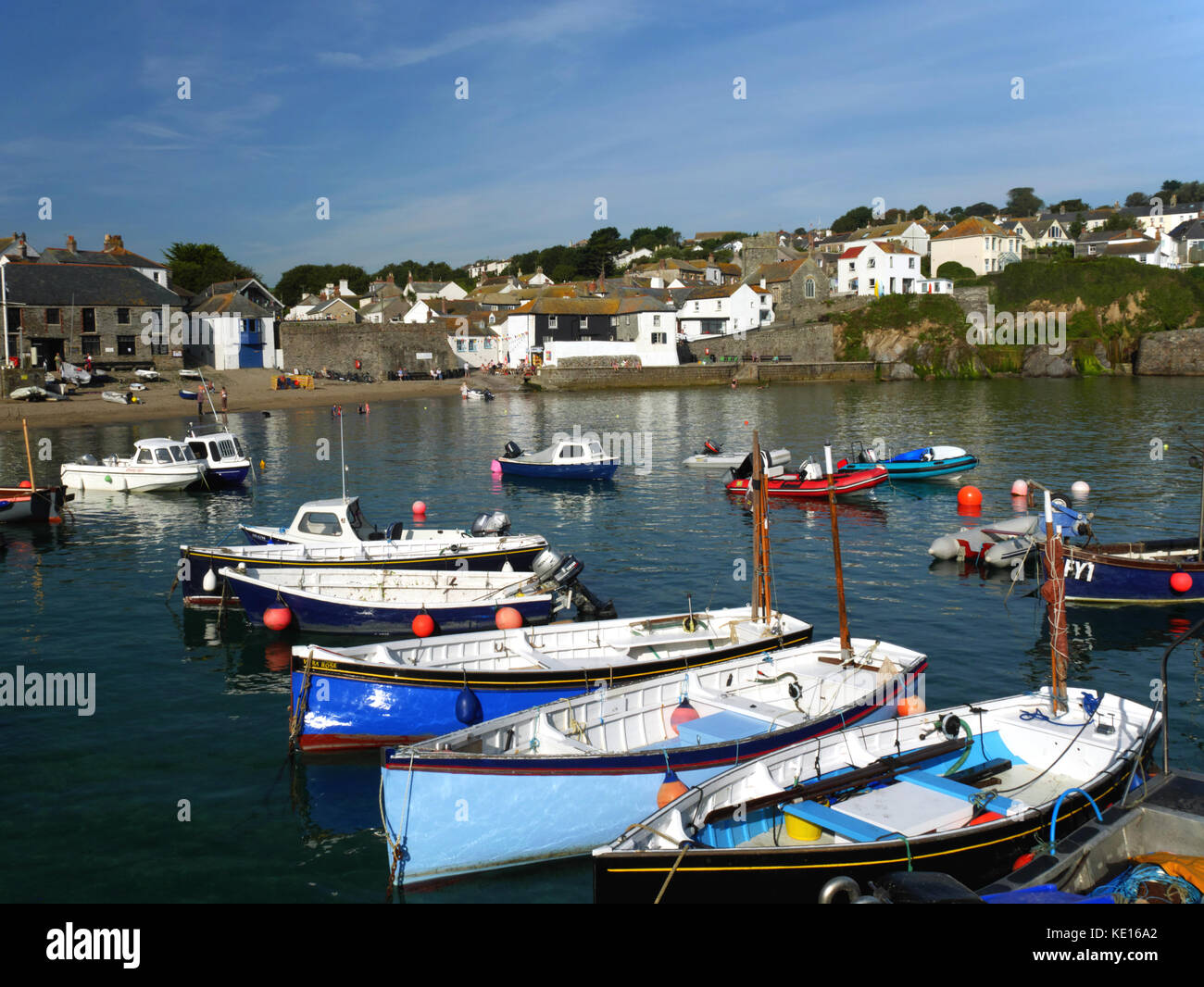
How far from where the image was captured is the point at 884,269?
111000mm

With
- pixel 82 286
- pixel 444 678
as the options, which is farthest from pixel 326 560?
pixel 82 286

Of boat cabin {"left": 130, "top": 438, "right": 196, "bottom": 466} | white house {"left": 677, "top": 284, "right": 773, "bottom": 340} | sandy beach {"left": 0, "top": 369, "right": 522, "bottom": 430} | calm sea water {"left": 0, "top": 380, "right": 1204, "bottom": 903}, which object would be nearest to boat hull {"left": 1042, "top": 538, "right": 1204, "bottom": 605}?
calm sea water {"left": 0, "top": 380, "right": 1204, "bottom": 903}

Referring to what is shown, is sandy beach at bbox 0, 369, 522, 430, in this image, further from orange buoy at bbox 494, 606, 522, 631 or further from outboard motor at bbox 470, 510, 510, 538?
orange buoy at bbox 494, 606, 522, 631

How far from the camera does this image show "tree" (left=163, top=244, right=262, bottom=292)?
107500 millimetres

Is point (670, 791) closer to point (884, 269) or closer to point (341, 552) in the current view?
point (341, 552)

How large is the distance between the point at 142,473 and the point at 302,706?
27800mm

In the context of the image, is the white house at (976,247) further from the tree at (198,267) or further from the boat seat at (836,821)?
the boat seat at (836,821)

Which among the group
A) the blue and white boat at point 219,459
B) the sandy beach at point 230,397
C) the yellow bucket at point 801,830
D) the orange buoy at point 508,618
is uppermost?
the sandy beach at point 230,397

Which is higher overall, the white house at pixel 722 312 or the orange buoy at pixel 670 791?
the white house at pixel 722 312

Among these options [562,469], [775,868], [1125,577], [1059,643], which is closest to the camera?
[775,868]

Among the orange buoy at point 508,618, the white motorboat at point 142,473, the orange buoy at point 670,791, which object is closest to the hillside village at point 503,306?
the white motorboat at point 142,473

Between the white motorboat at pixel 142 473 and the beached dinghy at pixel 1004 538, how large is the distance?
28912mm

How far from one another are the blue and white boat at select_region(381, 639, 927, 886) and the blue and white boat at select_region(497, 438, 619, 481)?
26822 millimetres

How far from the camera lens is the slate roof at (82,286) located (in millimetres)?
73188
